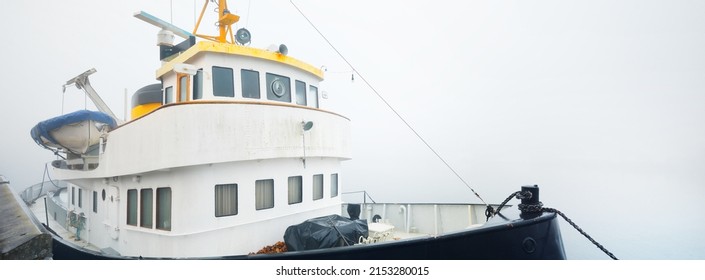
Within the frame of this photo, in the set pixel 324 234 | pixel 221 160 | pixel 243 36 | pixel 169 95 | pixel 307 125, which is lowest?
pixel 324 234

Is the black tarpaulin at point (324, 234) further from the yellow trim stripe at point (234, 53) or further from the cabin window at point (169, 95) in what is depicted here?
the cabin window at point (169, 95)

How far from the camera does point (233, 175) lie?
4.61m

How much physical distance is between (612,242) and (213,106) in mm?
16955

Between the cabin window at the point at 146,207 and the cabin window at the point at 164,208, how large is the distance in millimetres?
313

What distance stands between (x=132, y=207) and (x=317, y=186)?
10.4ft

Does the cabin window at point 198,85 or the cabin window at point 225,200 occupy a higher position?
the cabin window at point 198,85

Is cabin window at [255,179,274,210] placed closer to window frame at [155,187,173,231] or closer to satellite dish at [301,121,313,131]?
satellite dish at [301,121,313,131]

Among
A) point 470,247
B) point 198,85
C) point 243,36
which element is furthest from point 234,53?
point 470,247

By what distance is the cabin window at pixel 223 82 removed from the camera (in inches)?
202

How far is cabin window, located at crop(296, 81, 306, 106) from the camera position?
6.01 m

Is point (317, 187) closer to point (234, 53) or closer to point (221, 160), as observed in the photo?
point (221, 160)

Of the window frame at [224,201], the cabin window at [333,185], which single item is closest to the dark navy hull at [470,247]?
the window frame at [224,201]

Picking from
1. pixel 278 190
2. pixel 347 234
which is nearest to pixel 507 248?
pixel 347 234

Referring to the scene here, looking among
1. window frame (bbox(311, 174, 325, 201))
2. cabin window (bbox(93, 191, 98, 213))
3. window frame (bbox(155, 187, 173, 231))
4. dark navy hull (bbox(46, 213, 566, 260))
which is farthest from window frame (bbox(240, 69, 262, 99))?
cabin window (bbox(93, 191, 98, 213))
